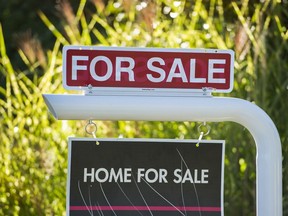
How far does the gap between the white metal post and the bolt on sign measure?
0.13 meters

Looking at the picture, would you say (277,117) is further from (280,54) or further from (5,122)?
(5,122)

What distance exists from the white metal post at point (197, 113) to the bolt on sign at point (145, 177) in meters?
0.13

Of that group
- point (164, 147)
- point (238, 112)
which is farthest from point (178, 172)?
point (238, 112)

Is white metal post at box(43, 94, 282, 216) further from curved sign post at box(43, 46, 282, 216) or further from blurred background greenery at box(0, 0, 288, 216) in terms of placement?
blurred background greenery at box(0, 0, 288, 216)

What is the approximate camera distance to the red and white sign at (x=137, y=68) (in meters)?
2.75

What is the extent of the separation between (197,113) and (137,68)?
23 cm

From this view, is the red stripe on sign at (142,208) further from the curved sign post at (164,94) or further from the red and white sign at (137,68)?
the red and white sign at (137,68)

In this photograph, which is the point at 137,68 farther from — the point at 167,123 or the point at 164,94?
the point at 167,123

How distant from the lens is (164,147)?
9.23ft

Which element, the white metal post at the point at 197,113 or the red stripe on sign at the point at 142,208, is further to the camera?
the red stripe on sign at the point at 142,208

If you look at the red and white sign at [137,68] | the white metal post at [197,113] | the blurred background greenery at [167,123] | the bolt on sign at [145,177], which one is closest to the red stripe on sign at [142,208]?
the bolt on sign at [145,177]

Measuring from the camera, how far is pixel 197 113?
8.88 ft

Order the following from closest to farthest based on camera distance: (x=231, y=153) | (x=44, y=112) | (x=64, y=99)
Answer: (x=64, y=99)
(x=231, y=153)
(x=44, y=112)

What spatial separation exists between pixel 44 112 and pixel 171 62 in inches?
118
